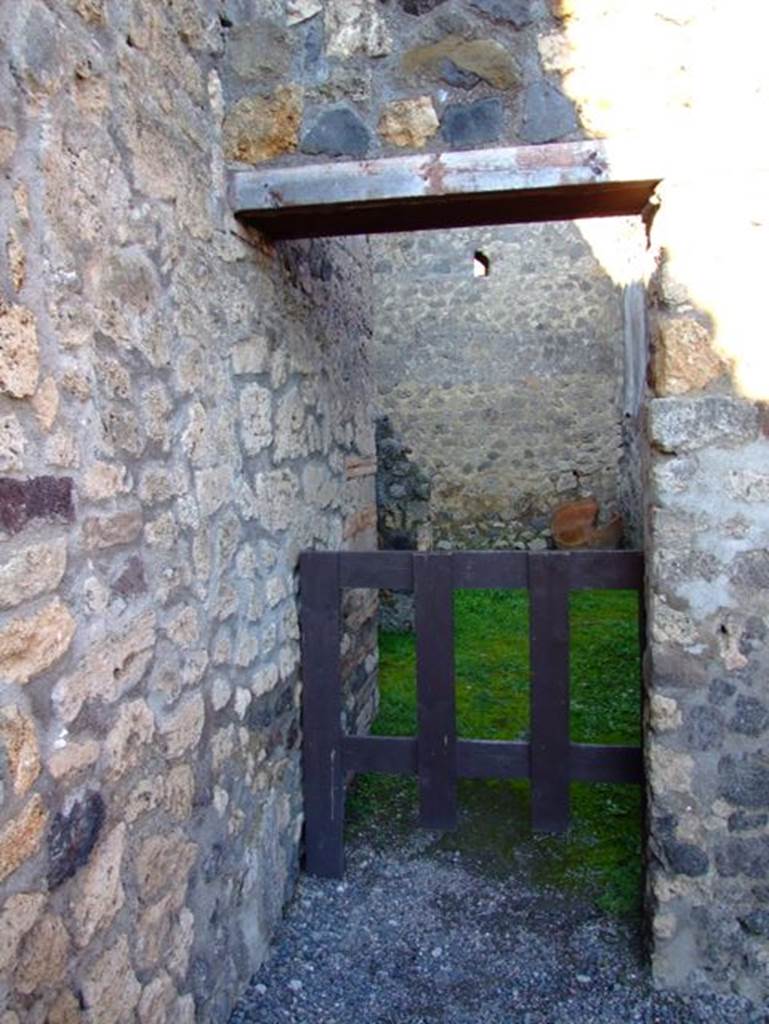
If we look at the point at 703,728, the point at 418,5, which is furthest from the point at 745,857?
the point at 418,5

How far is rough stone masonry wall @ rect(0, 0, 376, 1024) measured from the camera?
5.19ft

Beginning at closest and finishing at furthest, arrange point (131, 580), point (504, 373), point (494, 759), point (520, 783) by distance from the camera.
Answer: point (131, 580) → point (494, 759) → point (520, 783) → point (504, 373)

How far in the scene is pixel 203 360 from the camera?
7.81ft

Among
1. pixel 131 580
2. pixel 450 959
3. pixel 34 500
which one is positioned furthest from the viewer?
pixel 450 959

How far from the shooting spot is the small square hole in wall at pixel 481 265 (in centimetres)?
967

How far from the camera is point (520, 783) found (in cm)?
413

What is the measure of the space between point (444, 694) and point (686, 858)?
922 mm

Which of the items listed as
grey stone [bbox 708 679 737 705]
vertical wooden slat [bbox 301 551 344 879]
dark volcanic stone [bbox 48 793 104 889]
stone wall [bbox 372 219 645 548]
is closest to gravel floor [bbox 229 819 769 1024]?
vertical wooden slat [bbox 301 551 344 879]

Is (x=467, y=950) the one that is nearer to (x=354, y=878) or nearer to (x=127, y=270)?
(x=354, y=878)

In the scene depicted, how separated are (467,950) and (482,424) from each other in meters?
7.46

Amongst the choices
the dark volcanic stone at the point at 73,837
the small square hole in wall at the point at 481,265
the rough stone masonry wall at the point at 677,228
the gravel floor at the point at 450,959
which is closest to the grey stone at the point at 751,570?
the rough stone masonry wall at the point at 677,228

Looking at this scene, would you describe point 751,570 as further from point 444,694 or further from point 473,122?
point 473,122

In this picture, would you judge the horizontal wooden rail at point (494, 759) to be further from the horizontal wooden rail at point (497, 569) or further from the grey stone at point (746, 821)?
the horizontal wooden rail at point (497, 569)

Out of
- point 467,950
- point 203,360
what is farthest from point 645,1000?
point 203,360
